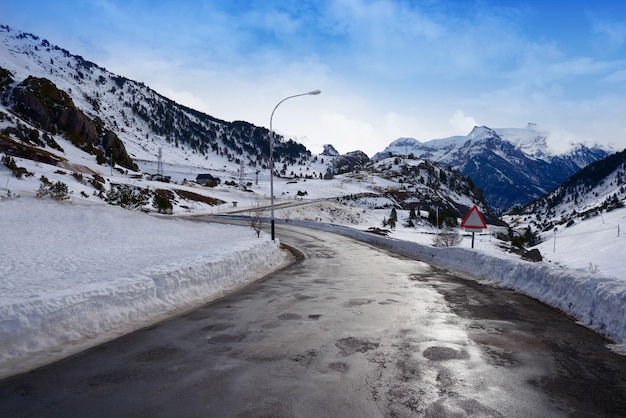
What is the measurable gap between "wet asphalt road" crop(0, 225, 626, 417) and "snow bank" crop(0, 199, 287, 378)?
2.50 feet

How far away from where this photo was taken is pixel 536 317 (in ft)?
24.7

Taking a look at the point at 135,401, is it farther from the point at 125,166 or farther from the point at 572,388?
the point at 125,166

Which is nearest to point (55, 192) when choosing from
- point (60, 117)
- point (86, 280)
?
point (86, 280)

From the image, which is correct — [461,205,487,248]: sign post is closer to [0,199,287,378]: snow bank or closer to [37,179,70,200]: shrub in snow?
[0,199,287,378]: snow bank

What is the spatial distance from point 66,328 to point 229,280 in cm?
559

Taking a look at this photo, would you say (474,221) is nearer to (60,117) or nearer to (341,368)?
(341,368)

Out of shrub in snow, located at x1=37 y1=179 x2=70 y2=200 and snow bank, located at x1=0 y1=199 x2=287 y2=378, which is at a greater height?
shrub in snow, located at x1=37 y1=179 x2=70 y2=200

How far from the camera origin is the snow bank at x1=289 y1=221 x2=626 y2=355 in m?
6.54

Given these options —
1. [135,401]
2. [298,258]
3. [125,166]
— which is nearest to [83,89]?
[125,166]

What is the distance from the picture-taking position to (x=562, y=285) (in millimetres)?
8555

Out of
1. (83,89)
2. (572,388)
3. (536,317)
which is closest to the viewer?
(572,388)

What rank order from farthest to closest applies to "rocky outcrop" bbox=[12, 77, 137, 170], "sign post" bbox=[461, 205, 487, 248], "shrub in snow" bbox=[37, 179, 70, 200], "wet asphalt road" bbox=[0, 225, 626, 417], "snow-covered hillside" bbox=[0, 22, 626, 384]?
"rocky outcrop" bbox=[12, 77, 137, 170], "shrub in snow" bbox=[37, 179, 70, 200], "sign post" bbox=[461, 205, 487, 248], "snow-covered hillside" bbox=[0, 22, 626, 384], "wet asphalt road" bbox=[0, 225, 626, 417]

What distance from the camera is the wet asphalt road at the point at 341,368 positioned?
3994 millimetres

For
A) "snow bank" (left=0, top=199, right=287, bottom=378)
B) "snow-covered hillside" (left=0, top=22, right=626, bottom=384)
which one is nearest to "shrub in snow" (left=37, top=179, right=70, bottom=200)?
"snow-covered hillside" (left=0, top=22, right=626, bottom=384)
